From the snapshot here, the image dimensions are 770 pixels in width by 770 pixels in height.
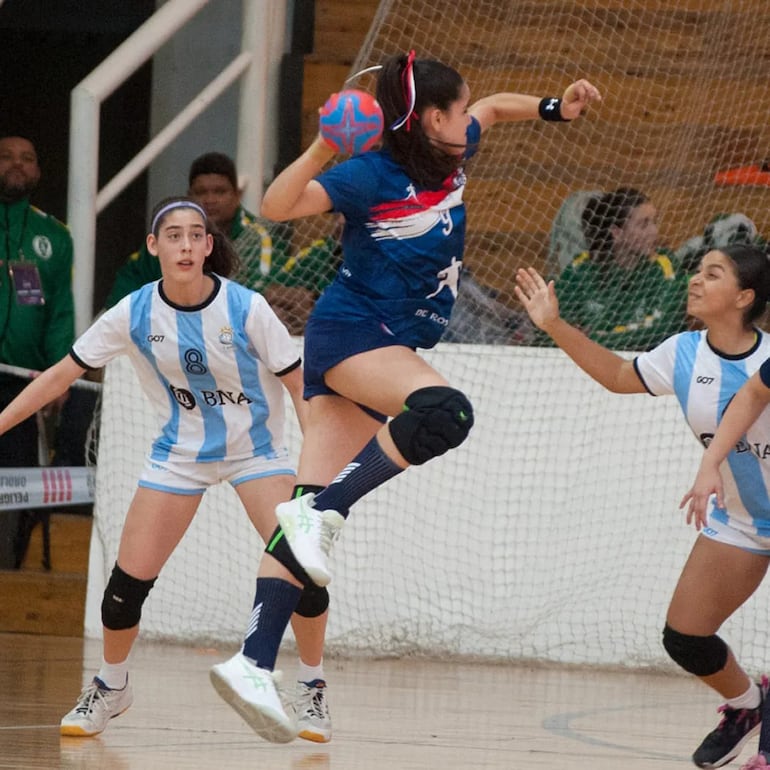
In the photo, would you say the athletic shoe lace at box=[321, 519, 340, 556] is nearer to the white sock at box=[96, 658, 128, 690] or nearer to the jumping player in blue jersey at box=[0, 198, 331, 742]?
the jumping player in blue jersey at box=[0, 198, 331, 742]

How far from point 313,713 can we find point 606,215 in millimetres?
3748

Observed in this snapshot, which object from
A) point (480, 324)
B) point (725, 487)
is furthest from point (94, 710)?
point (480, 324)

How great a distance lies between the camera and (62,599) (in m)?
7.90

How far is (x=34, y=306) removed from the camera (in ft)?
25.7

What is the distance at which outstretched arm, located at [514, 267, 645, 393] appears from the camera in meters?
4.58

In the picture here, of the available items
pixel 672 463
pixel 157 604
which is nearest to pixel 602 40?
pixel 672 463

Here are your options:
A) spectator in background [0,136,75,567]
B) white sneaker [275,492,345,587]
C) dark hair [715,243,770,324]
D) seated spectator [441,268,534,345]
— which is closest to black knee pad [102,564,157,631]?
white sneaker [275,492,345,587]

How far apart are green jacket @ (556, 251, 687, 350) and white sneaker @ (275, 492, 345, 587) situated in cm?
392

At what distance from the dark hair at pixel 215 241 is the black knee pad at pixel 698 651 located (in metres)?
1.82

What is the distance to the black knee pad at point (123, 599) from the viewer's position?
16.5 ft

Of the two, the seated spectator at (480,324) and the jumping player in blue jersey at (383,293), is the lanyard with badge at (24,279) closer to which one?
the seated spectator at (480,324)

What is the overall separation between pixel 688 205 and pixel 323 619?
4.12 m

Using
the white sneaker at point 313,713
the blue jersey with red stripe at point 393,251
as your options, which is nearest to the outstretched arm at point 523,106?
the blue jersey with red stripe at point 393,251

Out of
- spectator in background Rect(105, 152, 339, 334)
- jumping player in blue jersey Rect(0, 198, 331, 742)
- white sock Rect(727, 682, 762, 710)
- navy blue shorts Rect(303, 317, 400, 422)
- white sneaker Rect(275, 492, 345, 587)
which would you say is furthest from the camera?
spectator in background Rect(105, 152, 339, 334)
